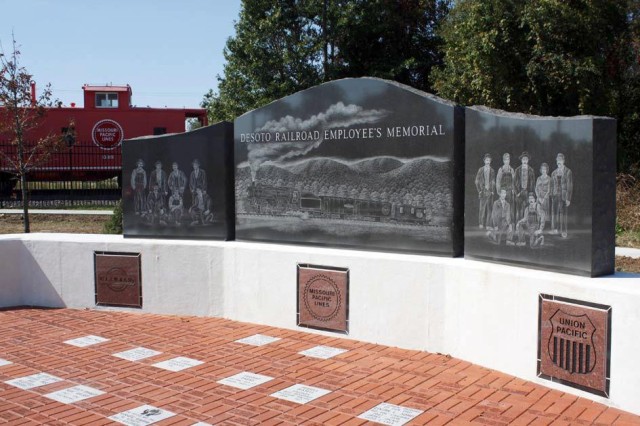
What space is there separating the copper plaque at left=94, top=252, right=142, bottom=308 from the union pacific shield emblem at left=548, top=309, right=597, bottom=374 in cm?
509

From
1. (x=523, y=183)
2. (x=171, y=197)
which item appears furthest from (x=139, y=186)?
(x=523, y=183)

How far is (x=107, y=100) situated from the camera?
1022 inches

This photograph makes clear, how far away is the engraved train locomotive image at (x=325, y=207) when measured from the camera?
6.84m

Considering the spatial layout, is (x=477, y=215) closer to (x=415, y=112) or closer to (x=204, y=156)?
(x=415, y=112)

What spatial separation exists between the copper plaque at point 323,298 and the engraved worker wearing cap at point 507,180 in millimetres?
1837

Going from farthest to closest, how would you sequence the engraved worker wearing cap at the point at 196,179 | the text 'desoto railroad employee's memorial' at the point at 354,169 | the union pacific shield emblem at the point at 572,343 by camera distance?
the engraved worker wearing cap at the point at 196,179, the text 'desoto railroad employee's memorial' at the point at 354,169, the union pacific shield emblem at the point at 572,343

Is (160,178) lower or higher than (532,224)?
higher

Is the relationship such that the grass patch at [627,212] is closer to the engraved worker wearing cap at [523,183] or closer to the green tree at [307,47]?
the engraved worker wearing cap at [523,183]

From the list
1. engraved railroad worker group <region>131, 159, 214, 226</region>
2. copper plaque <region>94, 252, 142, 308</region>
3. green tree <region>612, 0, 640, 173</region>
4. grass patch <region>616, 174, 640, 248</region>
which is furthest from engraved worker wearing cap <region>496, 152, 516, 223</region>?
green tree <region>612, 0, 640, 173</region>

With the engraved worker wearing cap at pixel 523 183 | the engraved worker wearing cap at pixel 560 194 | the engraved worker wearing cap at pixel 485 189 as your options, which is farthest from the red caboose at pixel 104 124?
the engraved worker wearing cap at pixel 560 194

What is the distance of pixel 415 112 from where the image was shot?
6.72 m

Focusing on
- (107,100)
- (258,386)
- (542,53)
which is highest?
(107,100)

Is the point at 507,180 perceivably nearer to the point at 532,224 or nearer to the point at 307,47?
the point at 532,224

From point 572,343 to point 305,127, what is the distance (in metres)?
3.69
